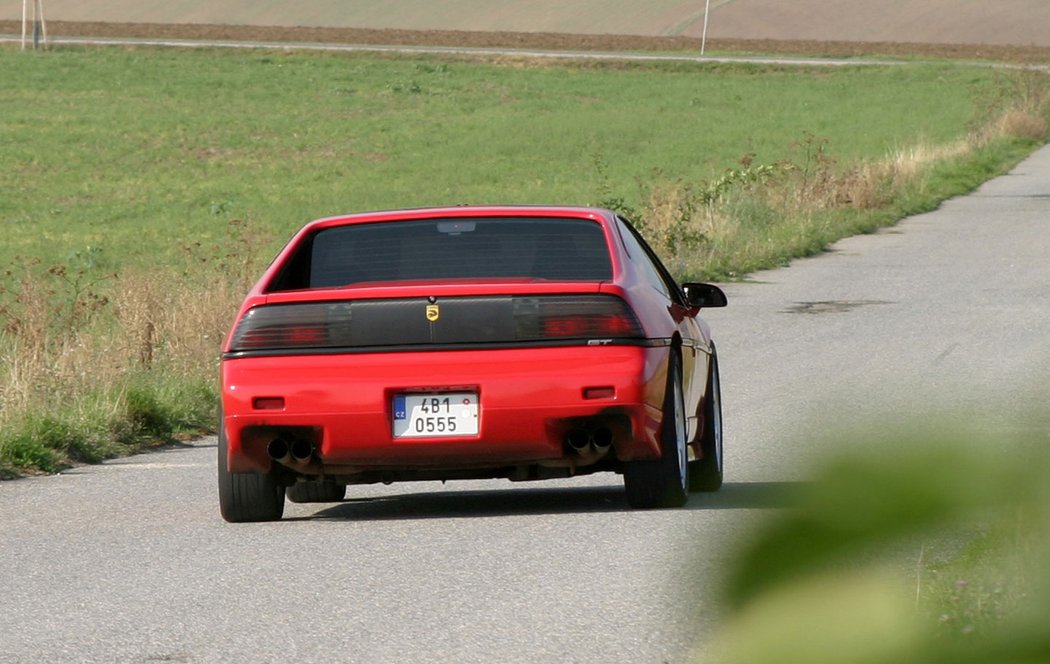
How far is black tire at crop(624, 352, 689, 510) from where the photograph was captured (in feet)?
25.8

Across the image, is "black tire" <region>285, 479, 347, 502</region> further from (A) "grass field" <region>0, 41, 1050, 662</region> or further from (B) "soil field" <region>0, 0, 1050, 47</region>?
(B) "soil field" <region>0, 0, 1050, 47</region>

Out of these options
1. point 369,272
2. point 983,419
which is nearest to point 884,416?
point 983,419

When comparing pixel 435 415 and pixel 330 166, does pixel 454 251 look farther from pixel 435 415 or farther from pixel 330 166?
pixel 330 166

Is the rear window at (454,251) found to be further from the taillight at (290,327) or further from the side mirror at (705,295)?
the taillight at (290,327)

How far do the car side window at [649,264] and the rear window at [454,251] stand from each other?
161 mm

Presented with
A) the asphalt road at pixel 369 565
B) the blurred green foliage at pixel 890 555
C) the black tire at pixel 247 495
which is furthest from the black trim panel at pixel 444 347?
the blurred green foliage at pixel 890 555

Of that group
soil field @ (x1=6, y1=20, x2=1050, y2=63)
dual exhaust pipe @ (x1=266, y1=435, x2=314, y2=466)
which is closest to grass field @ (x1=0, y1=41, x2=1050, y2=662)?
dual exhaust pipe @ (x1=266, y1=435, x2=314, y2=466)

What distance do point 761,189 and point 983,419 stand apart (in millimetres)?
28377

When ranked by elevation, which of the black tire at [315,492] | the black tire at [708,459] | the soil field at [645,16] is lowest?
the soil field at [645,16]

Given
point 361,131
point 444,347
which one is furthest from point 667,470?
point 361,131

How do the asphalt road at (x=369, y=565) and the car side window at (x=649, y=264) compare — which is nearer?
the asphalt road at (x=369, y=565)

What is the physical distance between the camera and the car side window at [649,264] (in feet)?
28.4

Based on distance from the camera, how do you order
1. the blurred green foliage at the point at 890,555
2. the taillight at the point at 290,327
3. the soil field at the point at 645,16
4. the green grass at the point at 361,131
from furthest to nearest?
the soil field at the point at 645,16 → the green grass at the point at 361,131 → the taillight at the point at 290,327 → the blurred green foliage at the point at 890,555

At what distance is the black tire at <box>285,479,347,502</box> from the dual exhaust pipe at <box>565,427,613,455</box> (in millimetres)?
1770
